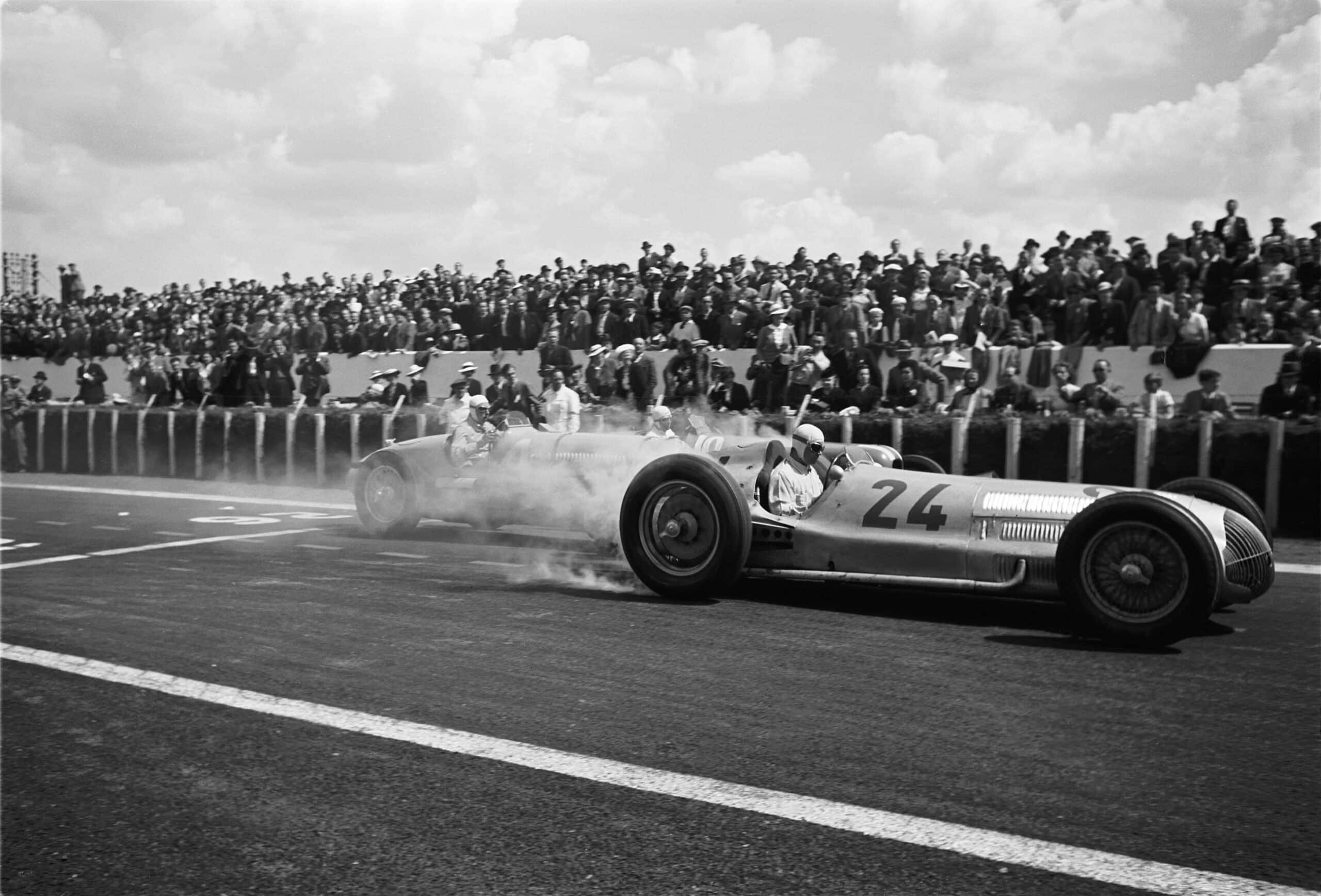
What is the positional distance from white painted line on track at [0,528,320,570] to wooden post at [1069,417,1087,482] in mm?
8086

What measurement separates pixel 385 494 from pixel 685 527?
17.3 ft

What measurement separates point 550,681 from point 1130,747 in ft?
8.81

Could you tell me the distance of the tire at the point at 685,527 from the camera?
25.5 feet

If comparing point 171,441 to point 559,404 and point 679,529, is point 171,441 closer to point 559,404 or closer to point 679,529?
point 559,404

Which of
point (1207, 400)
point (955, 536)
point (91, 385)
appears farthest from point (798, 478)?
point (91, 385)

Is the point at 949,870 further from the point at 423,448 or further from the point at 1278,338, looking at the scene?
the point at 1278,338

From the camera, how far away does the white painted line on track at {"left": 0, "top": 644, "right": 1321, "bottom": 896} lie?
354 centimetres

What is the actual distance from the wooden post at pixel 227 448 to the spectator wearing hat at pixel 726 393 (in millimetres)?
9243

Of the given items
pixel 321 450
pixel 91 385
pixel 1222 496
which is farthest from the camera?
pixel 91 385

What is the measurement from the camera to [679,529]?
8.02 m

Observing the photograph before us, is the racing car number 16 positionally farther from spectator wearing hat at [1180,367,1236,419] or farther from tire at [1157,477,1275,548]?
spectator wearing hat at [1180,367,1236,419]

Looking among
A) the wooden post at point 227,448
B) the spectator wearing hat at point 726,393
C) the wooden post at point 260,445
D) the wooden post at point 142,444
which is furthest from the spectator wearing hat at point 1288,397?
the wooden post at point 142,444

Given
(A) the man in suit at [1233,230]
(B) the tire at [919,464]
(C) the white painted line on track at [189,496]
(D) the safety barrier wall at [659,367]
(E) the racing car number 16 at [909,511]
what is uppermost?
(A) the man in suit at [1233,230]

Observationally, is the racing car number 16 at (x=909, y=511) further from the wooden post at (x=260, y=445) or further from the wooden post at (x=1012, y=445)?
the wooden post at (x=260, y=445)
